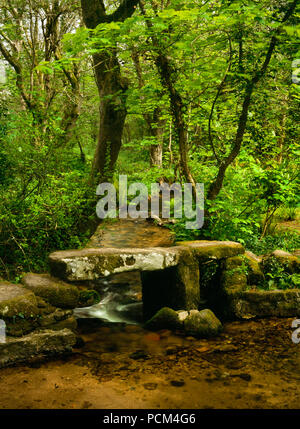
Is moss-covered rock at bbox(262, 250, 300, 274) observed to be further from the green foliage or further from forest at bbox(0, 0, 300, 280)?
forest at bbox(0, 0, 300, 280)

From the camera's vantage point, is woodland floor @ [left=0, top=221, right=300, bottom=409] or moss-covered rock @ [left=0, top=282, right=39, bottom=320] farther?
moss-covered rock @ [left=0, top=282, right=39, bottom=320]

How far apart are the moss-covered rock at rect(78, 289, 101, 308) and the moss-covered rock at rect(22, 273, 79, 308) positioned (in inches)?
67.7

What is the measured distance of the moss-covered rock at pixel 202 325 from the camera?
4.50 meters

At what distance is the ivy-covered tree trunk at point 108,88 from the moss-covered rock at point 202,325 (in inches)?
130

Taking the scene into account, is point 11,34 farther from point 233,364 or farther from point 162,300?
point 233,364

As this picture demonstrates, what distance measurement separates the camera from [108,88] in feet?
23.8

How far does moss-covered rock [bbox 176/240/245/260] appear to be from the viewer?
17.1ft

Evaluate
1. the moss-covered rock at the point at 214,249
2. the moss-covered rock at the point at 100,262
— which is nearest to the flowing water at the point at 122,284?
the moss-covered rock at the point at 100,262

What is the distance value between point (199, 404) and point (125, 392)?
26.8 inches

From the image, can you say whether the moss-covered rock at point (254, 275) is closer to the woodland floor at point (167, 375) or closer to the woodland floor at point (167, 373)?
Result: the woodland floor at point (167, 373)

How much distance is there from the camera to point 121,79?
24.2ft

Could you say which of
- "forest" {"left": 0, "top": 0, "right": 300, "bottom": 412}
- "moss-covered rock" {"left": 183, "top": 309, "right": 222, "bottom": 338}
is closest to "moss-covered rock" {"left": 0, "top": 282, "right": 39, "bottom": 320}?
"forest" {"left": 0, "top": 0, "right": 300, "bottom": 412}

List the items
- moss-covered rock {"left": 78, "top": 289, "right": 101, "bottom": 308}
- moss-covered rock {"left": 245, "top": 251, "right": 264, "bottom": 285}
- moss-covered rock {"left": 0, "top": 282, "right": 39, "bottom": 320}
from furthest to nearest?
1. moss-covered rock {"left": 78, "top": 289, "right": 101, "bottom": 308}
2. moss-covered rock {"left": 245, "top": 251, "right": 264, "bottom": 285}
3. moss-covered rock {"left": 0, "top": 282, "right": 39, "bottom": 320}

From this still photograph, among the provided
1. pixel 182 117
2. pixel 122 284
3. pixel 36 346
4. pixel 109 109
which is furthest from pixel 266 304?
pixel 109 109
